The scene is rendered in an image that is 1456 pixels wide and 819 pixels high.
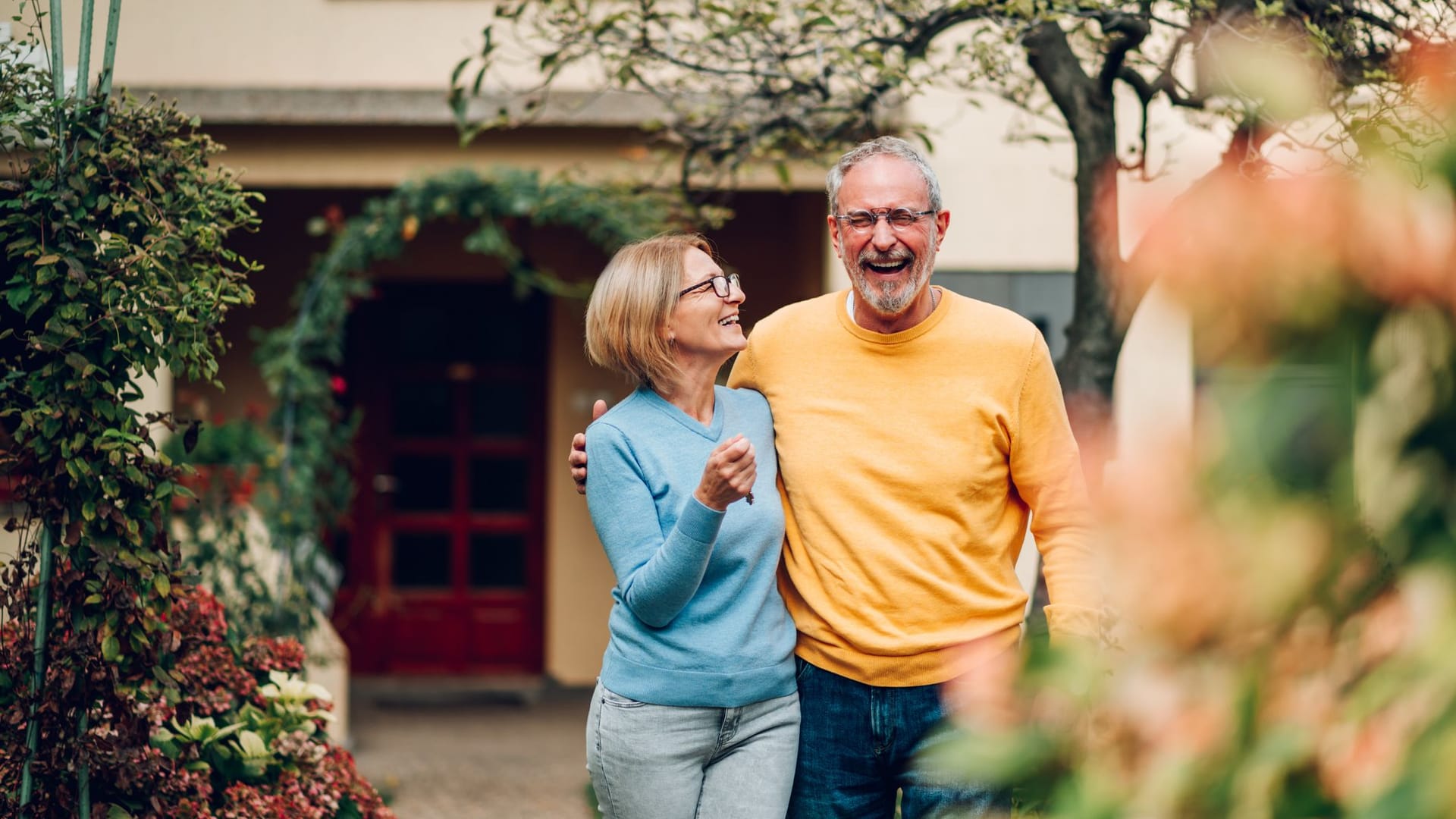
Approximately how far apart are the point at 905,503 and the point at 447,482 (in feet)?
23.9

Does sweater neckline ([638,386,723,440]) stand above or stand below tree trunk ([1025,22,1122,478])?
below

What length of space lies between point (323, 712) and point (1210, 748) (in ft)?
12.0

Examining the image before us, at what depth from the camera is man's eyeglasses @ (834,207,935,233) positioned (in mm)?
2600

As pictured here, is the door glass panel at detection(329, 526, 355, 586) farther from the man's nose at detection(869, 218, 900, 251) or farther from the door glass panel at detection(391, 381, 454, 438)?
the man's nose at detection(869, 218, 900, 251)

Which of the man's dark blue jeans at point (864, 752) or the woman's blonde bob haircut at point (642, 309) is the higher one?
the woman's blonde bob haircut at point (642, 309)

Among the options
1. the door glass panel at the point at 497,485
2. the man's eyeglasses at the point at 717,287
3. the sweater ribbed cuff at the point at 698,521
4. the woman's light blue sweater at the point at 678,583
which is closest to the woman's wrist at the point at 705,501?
the sweater ribbed cuff at the point at 698,521

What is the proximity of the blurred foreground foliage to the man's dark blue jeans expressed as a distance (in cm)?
181

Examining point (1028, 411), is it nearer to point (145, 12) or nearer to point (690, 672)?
point (690, 672)

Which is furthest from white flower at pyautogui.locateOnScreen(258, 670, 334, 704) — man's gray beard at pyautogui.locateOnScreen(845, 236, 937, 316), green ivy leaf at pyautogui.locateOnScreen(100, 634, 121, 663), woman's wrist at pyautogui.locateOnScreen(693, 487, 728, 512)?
man's gray beard at pyautogui.locateOnScreen(845, 236, 937, 316)

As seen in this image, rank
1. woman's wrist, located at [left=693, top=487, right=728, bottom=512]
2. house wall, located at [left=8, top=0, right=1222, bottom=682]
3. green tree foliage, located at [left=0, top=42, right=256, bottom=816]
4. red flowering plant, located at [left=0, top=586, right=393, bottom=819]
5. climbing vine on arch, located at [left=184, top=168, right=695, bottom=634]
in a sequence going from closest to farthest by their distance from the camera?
woman's wrist, located at [left=693, top=487, right=728, bottom=512] < green tree foliage, located at [left=0, top=42, right=256, bottom=816] < red flowering plant, located at [left=0, top=586, right=393, bottom=819] < climbing vine on arch, located at [left=184, top=168, right=695, bottom=634] < house wall, located at [left=8, top=0, right=1222, bottom=682]

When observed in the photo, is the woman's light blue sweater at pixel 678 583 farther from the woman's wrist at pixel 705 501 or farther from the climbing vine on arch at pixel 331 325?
the climbing vine on arch at pixel 331 325

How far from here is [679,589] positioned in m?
2.44

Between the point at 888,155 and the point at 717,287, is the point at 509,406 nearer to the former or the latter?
the point at 717,287

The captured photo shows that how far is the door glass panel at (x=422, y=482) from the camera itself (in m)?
9.50
